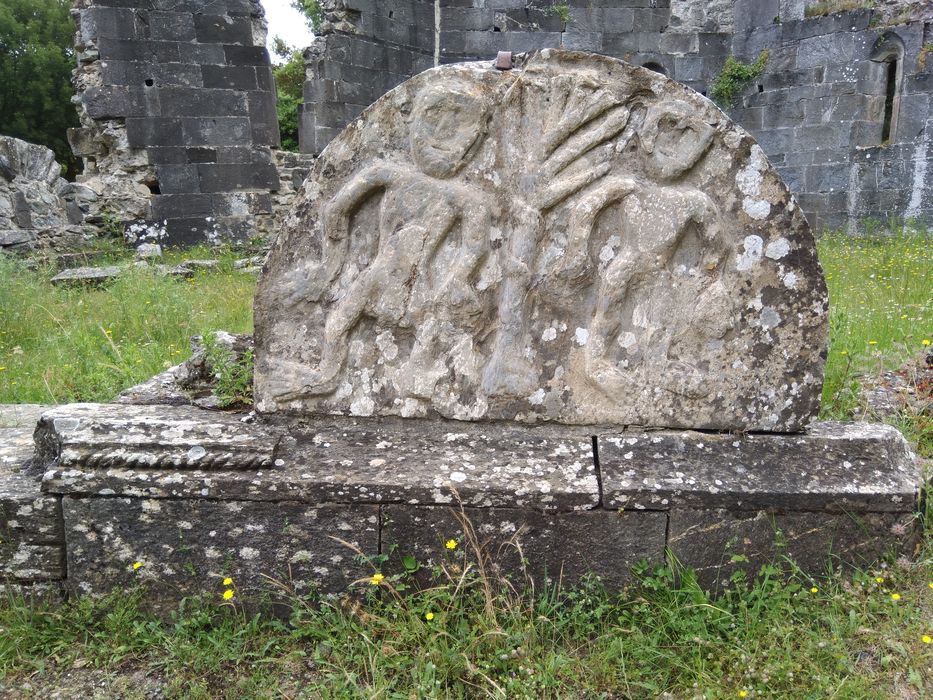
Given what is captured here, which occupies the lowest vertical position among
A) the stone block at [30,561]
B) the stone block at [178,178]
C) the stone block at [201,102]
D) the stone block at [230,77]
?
the stone block at [30,561]

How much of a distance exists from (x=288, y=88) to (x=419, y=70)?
17227 mm

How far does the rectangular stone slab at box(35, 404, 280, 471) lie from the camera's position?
217 centimetres

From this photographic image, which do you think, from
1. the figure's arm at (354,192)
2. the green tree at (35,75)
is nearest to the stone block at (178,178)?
the figure's arm at (354,192)

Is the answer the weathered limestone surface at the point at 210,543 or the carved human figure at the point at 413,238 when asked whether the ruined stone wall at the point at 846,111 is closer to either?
the carved human figure at the point at 413,238

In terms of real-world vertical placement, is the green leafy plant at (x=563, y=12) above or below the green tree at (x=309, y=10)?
below

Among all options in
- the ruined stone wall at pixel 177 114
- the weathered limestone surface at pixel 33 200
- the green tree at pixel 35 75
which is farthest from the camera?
the green tree at pixel 35 75

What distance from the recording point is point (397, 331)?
2354 millimetres

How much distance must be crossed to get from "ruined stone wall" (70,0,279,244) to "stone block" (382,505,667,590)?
26.7 feet

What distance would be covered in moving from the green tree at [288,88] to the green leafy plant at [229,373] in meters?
18.2

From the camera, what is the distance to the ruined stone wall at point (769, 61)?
1041 cm

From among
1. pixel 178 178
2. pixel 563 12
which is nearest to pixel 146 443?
pixel 178 178

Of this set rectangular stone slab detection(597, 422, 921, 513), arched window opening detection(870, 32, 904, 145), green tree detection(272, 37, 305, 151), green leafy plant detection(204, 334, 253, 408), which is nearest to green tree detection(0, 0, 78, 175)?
green tree detection(272, 37, 305, 151)

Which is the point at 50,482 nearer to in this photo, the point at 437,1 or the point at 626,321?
the point at 626,321

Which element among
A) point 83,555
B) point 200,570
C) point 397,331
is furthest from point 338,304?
point 83,555
